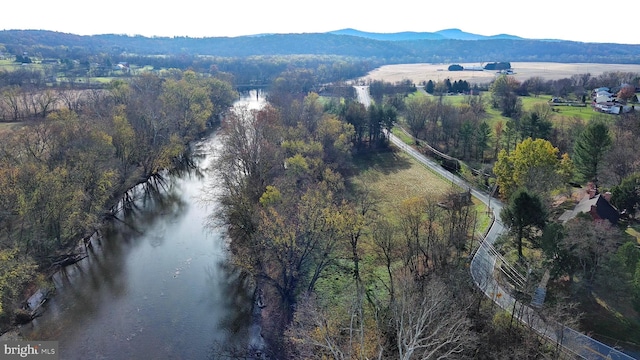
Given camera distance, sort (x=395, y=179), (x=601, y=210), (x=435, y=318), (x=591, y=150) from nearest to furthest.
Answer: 1. (x=435, y=318)
2. (x=601, y=210)
3. (x=591, y=150)
4. (x=395, y=179)

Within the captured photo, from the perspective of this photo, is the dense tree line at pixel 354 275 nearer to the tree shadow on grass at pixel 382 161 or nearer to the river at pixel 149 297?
the river at pixel 149 297

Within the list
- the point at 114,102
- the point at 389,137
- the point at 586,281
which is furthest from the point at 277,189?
the point at 114,102

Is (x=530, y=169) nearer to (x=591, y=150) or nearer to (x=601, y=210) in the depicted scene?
(x=601, y=210)

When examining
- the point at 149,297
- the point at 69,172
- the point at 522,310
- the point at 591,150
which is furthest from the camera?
the point at 591,150

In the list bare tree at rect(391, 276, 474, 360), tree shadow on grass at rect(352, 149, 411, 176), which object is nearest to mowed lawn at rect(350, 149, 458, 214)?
tree shadow on grass at rect(352, 149, 411, 176)

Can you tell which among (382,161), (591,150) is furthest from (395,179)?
(591,150)

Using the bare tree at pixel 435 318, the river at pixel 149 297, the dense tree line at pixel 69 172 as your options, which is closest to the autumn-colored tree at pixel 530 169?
the bare tree at pixel 435 318
